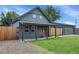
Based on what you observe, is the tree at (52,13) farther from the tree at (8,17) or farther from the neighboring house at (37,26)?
the tree at (8,17)

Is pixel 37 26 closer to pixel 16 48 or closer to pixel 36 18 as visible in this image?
pixel 36 18

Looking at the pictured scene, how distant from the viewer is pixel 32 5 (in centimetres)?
1211

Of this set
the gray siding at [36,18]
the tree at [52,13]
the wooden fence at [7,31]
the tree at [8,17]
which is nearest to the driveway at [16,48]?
the wooden fence at [7,31]

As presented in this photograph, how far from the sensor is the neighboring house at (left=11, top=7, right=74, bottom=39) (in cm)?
1215

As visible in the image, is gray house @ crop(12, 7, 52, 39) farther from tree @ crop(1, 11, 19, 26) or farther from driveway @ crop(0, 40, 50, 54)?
driveway @ crop(0, 40, 50, 54)

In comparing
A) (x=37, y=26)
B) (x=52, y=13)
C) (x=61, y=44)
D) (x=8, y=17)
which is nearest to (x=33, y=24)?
(x=37, y=26)

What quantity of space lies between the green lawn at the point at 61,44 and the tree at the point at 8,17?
2.76ft

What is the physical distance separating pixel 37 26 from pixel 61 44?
0.81 meters

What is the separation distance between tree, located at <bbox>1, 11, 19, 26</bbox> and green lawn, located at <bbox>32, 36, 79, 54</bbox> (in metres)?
0.84

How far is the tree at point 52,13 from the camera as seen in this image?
39.8 ft

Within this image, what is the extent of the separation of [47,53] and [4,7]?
1.67 metres

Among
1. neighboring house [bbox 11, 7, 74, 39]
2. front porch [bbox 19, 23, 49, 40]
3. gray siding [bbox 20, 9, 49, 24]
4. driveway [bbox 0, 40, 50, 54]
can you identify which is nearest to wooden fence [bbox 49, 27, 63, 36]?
neighboring house [bbox 11, 7, 74, 39]
